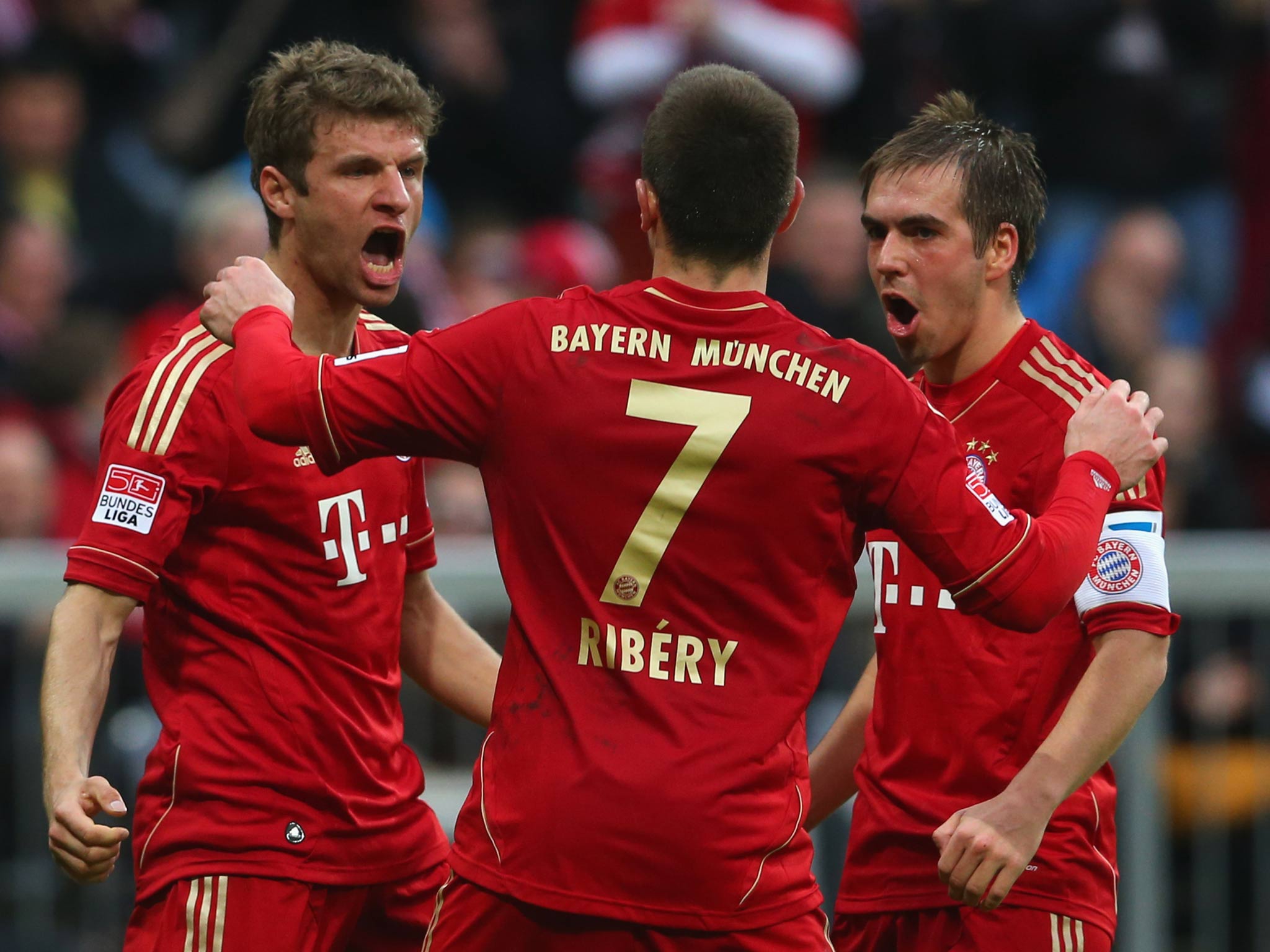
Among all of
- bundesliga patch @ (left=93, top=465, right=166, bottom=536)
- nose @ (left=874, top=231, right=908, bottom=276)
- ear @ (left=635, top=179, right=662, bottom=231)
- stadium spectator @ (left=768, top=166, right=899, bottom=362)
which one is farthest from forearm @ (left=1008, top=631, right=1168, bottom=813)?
stadium spectator @ (left=768, top=166, right=899, bottom=362)

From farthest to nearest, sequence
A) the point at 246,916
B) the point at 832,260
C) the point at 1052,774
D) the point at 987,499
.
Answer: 1. the point at 832,260
2. the point at 246,916
3. the point at 1052,774
4. the point at 987,499

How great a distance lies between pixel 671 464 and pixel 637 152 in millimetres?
5905

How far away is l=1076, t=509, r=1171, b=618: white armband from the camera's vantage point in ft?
13.5

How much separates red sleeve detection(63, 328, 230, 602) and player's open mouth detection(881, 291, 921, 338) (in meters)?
Result: 1.49

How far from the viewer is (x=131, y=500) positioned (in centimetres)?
419

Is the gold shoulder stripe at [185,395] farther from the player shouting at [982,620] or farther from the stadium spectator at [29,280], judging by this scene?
the stadium spectator at [29,280]

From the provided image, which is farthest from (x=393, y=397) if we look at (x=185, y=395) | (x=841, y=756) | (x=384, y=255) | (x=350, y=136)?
(x=841, y=756)

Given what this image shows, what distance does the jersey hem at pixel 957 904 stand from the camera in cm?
425

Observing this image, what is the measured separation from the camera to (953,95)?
4609 millimetres

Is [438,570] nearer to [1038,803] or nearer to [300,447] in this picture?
[300,447]

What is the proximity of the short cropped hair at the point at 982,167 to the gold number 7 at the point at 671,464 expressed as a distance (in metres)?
0.96

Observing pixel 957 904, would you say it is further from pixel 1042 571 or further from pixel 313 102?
pixel 313 102

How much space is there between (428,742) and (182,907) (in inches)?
104

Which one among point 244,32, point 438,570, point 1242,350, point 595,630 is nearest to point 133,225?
point 244,32
